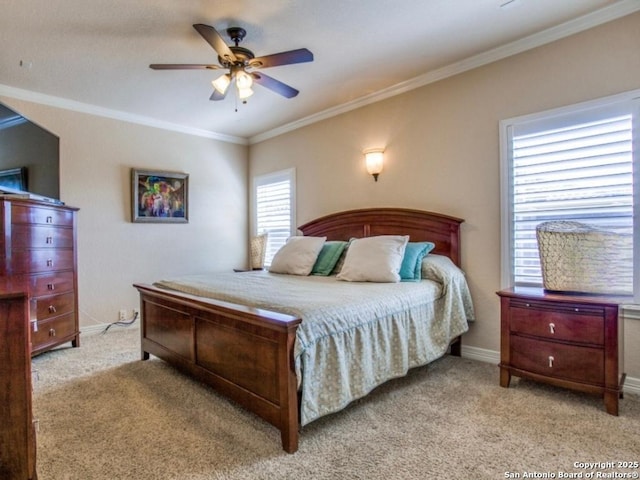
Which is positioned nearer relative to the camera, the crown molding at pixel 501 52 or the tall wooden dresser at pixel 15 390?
the tall wooden dresser at pixel 15 390

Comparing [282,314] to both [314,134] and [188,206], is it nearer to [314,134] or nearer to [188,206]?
[314,134]

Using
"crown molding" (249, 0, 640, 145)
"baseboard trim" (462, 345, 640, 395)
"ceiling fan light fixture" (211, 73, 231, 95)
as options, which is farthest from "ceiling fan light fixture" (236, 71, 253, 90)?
"baseboard trim" (462, 345, 640, 395)

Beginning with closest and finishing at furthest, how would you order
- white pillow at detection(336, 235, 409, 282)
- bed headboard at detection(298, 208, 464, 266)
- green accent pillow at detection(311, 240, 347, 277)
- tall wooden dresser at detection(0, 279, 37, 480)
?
tall wooden dresser at detection(0, 279, 37, 480) < white pillow at detection(336, 235, 409, 282) < bed headboard at detection(298, 208, 464, 266) < green accent pillow at detection(311, 240, 347, 277)

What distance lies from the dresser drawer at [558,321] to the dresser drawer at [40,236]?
3922mm

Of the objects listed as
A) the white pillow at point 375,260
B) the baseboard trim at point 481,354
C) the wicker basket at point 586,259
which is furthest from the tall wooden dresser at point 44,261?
the wicker basket at point 586,259

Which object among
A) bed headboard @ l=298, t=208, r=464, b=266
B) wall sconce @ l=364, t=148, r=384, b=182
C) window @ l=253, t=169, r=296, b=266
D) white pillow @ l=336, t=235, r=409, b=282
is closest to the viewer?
white pillow @ l=336, t=235, r=409, b=282

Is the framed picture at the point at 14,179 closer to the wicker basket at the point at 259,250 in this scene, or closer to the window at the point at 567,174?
the wicker basket at the point at 259,250

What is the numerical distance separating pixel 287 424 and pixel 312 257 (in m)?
1.99

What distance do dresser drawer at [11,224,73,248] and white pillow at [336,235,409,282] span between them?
106 inches

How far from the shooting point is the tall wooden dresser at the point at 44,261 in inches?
115

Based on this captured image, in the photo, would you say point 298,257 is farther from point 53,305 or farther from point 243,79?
point 53,305

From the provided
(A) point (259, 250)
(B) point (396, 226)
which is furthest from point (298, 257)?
(A) point (259, 250)

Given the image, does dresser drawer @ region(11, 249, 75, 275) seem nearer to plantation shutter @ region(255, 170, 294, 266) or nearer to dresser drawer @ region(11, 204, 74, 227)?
dresser drawer @ region(11, 204, 74, 227)

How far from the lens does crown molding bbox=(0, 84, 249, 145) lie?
11.8 feet
